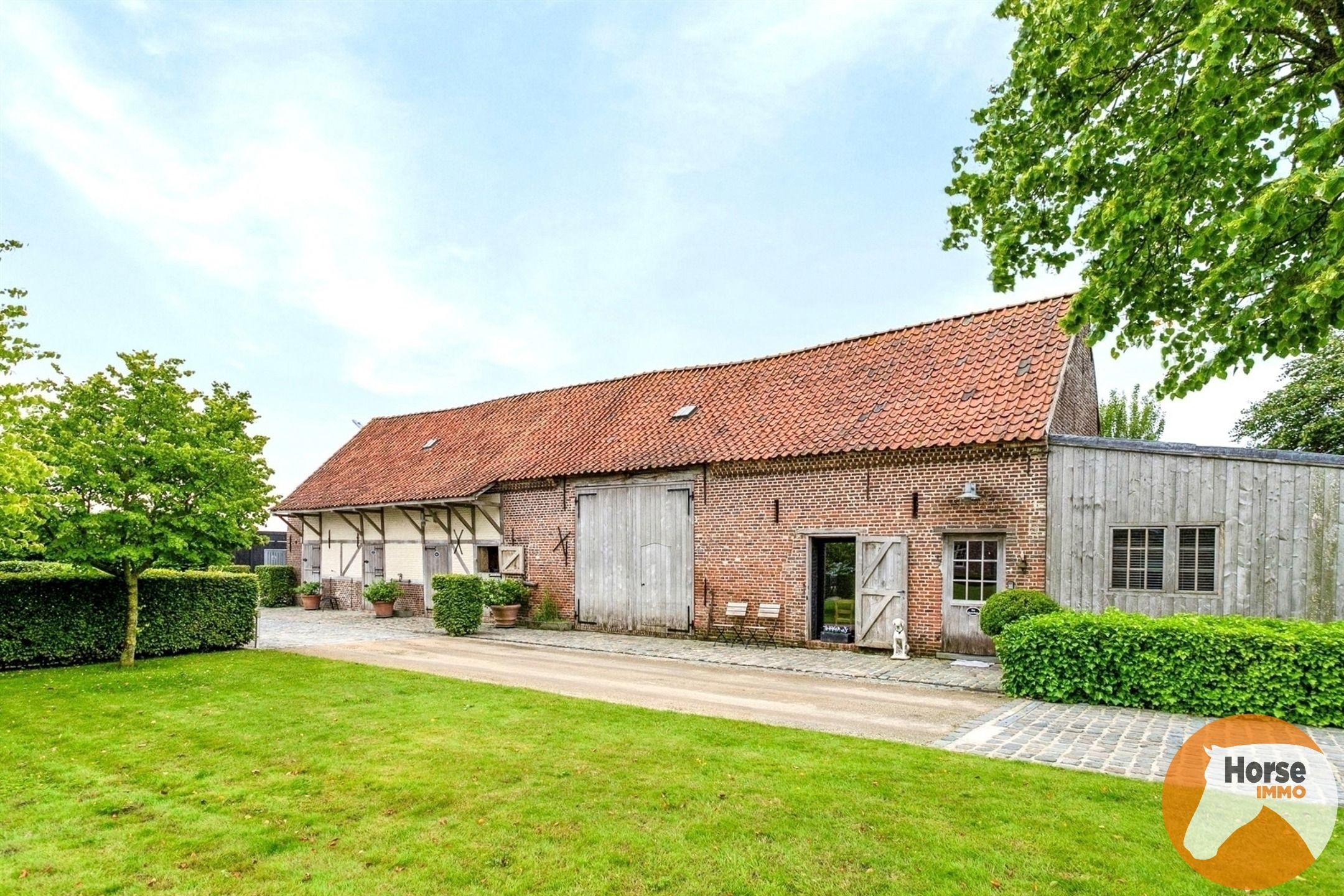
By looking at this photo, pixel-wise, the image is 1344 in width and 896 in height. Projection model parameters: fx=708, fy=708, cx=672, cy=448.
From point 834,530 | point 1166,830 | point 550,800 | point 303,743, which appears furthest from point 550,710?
point 834,530

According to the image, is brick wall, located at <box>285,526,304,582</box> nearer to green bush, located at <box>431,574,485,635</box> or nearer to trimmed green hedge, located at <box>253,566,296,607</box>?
trimmed green hedge, located at <box>253,566,296,607</box>

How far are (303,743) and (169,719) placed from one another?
7.45 feet

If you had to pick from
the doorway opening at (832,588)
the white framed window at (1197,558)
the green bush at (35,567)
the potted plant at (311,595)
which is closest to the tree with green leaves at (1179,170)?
the white framed window at (1197,558)

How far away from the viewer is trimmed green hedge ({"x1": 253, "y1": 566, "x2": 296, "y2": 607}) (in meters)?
24.7

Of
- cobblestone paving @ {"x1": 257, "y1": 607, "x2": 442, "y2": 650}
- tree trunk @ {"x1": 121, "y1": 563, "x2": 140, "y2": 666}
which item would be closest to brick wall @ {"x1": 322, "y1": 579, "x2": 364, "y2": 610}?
cobblestone paving @ {"x1": 257, "y1": 607, "x2": 442, "y2": 650}

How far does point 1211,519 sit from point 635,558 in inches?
404

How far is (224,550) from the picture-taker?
458 inches

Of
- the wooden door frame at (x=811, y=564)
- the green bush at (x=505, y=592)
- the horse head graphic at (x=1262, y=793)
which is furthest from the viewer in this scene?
the green bush at (x=505, y=592)

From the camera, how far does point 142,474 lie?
34.6 ft

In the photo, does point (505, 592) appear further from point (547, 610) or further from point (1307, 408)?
point (1307, 408)

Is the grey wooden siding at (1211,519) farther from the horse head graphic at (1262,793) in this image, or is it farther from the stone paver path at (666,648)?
the horse head graphic at (1262,793)

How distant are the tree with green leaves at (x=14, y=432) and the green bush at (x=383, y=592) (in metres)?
11.2

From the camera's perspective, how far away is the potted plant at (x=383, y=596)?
20234 millimetres

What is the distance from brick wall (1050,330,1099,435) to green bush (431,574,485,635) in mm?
12100
